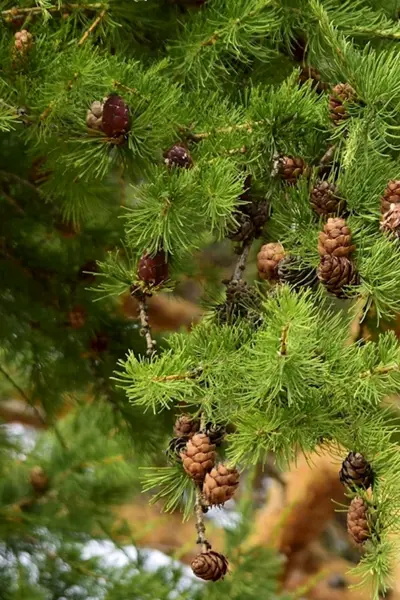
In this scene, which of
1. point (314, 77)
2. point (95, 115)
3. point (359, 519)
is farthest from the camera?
point (314, 77)

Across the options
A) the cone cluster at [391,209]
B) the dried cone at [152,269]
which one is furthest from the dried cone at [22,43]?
the cone cluster at [391,209]

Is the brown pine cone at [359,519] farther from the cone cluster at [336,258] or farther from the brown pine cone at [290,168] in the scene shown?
the brown pine cone at [290,168]

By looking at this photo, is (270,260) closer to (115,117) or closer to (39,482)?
(115,117)

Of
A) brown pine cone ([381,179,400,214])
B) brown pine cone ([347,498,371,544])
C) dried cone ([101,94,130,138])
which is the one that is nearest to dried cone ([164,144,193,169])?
dried cone ([101,94,130,138])

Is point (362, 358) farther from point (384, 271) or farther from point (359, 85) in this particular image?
point (359, 85)

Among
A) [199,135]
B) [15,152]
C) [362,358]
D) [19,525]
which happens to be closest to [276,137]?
[199,135]

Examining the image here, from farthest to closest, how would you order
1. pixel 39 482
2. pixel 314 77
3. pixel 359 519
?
1. pixel 39 482
2. pixel 314 77
3. pixel 359 519

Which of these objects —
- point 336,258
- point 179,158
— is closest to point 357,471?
point 336,258

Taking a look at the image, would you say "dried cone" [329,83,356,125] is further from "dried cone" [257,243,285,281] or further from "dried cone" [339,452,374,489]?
"dried cone" [339,452,374,489]
